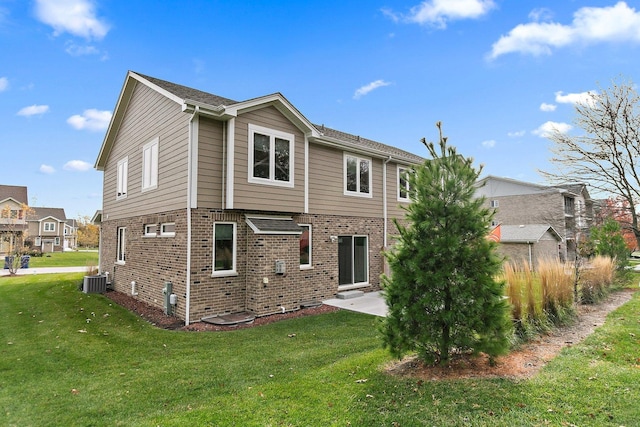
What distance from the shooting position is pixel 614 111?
1232cm

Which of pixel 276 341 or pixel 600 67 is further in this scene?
pixel 600 67

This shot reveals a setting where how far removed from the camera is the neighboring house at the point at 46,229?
46.6 metres

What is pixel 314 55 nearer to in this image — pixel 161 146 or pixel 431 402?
pixel 161 146

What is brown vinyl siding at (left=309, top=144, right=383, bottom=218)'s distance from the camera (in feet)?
37.9

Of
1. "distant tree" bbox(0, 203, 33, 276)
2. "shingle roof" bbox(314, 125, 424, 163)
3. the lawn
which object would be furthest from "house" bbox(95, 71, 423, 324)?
"distant tree" bbox(0, 203, 33, 276)

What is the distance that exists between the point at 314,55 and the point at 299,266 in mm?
10062

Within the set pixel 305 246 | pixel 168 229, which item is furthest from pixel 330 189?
pixel 168 229

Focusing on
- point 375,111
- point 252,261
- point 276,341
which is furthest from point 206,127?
point 375,111

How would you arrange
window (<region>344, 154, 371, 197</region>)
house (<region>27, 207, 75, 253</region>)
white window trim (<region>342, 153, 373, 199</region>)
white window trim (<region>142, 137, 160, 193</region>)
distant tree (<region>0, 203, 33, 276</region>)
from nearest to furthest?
white window trim (<region>142, 137, 160, 193</region>) → white window trim (<region>342, 153, 373, 199</region>) → window (<region>344, 154, 371, 197</region>) → distant tree (<region>0, 203, 33, 276</region>) → house (<region>27, 207, 75, 253</region>)

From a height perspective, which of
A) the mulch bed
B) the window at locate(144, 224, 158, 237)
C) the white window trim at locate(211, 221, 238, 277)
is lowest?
the mulch bed

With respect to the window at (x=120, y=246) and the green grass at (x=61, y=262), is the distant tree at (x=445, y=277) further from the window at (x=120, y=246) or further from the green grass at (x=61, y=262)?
the green grass at (x=61, y=262)

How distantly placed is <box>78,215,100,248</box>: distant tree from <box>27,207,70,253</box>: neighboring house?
4.39 metres

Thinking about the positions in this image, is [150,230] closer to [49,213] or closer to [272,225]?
[272,225]

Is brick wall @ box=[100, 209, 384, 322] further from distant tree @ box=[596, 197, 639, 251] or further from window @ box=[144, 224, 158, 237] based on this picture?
distant tree @ box=[596, 197, 639, 251]
